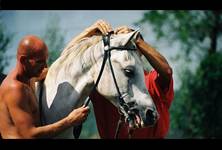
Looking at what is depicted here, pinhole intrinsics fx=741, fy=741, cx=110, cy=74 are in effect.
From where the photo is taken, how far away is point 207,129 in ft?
35.8

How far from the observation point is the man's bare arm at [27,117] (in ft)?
9.64

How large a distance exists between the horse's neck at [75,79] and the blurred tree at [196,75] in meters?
7.25

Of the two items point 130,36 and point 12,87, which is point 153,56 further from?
point 12,87

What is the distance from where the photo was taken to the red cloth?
327 centimetres

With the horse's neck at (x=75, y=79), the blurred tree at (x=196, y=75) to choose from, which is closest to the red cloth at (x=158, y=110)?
the horse's neck at (x=75, y=79)

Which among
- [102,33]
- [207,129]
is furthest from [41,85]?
[207,129]

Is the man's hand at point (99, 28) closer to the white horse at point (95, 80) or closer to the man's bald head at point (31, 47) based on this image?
the white horse at point (95, 80)

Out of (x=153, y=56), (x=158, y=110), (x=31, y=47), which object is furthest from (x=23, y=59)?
(x=158, y=110)

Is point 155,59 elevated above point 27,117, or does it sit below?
above

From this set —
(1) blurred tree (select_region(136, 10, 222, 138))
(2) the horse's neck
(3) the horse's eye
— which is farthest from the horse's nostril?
(1) blurred tree (select_region(136, 10, 222, 138))

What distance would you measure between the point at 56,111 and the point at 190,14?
11.1 meters

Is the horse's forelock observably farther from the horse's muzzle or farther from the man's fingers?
the horse's muzzle

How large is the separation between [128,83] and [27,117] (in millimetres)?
430

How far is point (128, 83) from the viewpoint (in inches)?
119
